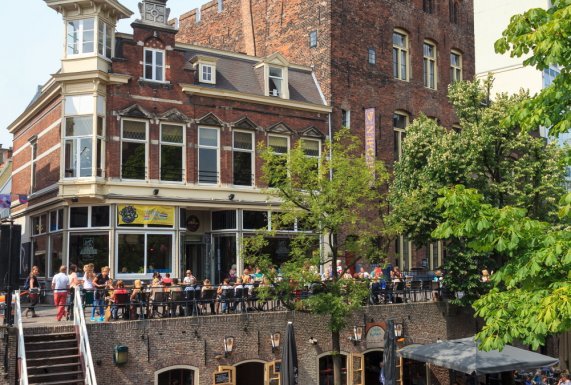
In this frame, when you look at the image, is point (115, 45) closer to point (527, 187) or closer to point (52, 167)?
point (52, 167)

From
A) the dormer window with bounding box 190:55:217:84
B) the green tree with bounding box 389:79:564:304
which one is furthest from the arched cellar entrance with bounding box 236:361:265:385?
the dormer window with bounding box 190:55:217:84

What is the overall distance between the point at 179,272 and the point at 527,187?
1238 centimetres

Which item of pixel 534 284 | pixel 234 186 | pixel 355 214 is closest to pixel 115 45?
pixel 234 186

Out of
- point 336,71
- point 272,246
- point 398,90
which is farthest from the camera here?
point 398,90

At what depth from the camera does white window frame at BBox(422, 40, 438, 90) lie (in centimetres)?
3222

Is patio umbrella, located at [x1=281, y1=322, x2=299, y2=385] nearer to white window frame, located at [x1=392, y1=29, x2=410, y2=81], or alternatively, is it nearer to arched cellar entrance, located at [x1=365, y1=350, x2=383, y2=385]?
arched cellar entrance, located at [x1=365, y1=350, x2=383, y2=385]

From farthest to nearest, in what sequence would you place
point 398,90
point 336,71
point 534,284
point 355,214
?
point 398,90
point 336,71
point 355,214
point 534,284

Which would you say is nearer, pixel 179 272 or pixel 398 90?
pixel 179 272

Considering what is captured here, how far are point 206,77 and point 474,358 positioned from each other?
1336cm

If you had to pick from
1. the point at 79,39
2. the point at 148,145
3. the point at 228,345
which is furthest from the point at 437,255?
the point at 79,39

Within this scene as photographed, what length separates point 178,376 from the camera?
Result: 727 inches

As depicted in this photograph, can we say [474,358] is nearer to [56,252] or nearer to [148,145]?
[148,145]

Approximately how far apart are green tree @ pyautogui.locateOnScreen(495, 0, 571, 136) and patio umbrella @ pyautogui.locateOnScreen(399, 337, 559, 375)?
980cm

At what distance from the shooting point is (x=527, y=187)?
23.7 meters
